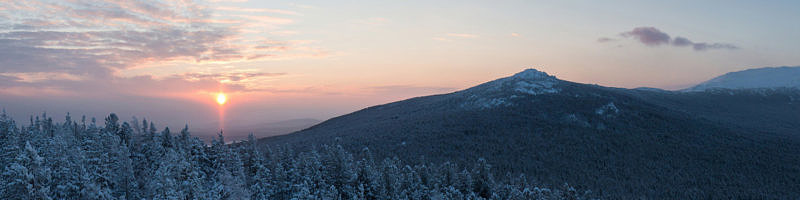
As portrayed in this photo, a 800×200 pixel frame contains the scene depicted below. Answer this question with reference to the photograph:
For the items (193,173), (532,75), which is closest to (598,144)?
(532,75)

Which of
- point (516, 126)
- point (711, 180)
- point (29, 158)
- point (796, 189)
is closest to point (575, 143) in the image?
point (516, 126)

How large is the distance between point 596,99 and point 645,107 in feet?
50.3

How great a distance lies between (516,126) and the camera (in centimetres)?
10094

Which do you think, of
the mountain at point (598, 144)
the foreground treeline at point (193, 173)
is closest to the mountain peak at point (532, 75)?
the mountain at point (598, 144)

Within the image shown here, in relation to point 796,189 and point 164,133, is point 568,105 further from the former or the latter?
point 164,133

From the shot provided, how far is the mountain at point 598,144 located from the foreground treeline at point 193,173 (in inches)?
463

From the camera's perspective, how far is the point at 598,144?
286 ft

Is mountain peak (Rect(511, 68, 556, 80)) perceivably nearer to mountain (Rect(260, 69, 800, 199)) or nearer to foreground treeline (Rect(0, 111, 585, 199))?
mountain (Rect(260, 69, 800, 199))

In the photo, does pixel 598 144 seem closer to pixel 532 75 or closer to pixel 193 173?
pixel 532 75

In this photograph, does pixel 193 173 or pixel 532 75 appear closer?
pixel 193 173

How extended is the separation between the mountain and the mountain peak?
1468 centimetres

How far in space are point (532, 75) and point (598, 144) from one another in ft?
248

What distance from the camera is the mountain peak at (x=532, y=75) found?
→ 514 feet

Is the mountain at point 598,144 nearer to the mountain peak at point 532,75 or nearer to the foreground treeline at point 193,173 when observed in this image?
the foreground treeline at point 193,173
